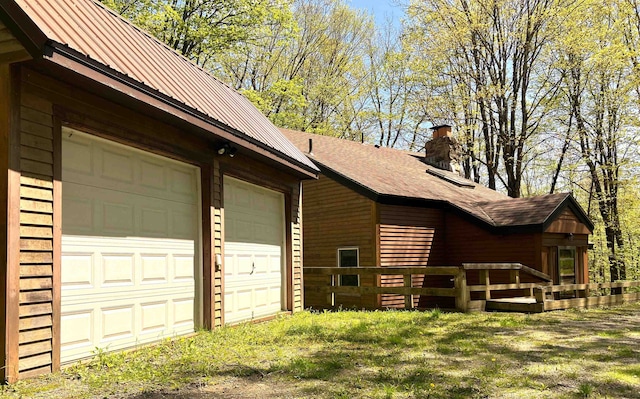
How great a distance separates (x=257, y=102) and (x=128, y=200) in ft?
62.5

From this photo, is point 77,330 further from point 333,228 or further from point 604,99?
point 604,99

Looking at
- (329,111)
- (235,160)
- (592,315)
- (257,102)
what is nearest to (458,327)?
(592,315)

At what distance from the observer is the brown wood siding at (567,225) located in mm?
15430

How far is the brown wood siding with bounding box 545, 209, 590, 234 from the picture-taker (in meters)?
15.4

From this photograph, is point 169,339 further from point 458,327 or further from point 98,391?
point 458,327

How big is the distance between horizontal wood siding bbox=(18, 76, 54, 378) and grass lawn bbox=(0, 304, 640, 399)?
34 cm

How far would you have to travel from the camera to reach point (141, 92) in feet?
20.7

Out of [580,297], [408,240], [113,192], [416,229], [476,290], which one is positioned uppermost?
[113,192]

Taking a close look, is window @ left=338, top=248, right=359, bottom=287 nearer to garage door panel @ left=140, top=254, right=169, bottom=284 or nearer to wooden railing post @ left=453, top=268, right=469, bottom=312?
wooden railing post @ left=453, top=268, right=469, bottom=312

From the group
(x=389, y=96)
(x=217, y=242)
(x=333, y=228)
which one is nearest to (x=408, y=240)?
(x=333, y=228)

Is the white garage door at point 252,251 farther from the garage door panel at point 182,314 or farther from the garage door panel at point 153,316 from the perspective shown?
the garage door panel at point 153,316

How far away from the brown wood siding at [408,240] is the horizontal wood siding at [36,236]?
425 inches

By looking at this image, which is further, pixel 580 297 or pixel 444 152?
pixel 444 152

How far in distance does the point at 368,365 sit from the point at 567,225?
12159mm
